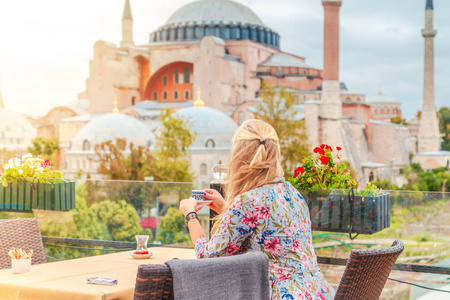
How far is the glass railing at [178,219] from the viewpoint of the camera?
3.89m

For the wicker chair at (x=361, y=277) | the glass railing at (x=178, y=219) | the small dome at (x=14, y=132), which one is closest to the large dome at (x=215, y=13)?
the small dome at (x=14, y=132)

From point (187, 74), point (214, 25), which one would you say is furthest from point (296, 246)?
point (214, 25)

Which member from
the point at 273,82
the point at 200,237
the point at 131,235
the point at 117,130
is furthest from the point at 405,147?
the point at 200,237

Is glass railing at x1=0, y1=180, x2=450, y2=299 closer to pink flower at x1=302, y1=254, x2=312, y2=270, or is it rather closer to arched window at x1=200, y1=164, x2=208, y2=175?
pink flower at x1=302, y1=254, x2=312, y2=270

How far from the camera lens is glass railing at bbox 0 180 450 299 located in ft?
12.8

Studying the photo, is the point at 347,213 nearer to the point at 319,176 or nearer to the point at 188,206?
the point at 319,176

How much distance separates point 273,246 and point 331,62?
96.6 feet

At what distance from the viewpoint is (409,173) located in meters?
34.6

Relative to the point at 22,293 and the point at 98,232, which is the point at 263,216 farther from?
the point at 98,232

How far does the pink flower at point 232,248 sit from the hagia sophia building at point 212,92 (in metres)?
25.0

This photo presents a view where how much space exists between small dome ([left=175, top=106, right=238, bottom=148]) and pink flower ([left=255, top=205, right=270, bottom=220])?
25269 millimetres

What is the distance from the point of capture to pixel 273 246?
221cm

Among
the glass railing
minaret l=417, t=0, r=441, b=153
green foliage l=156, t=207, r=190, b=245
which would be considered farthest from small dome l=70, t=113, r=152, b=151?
the glass railing

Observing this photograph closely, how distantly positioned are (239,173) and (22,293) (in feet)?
3.03
